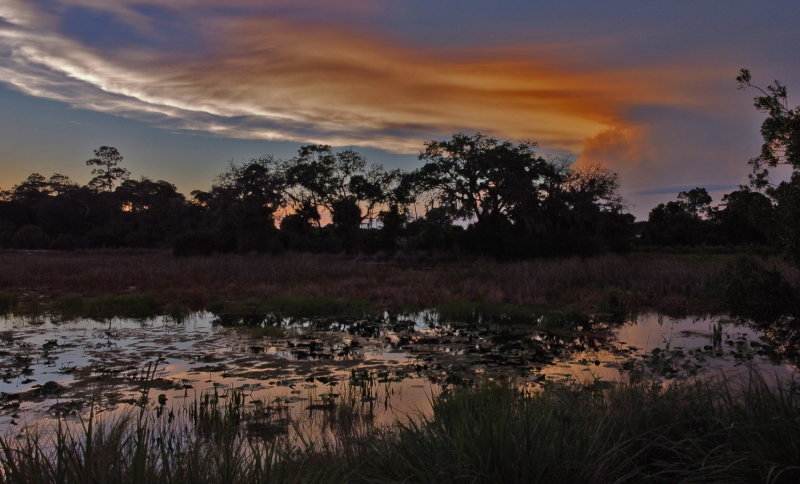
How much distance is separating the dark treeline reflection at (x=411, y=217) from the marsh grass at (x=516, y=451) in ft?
118

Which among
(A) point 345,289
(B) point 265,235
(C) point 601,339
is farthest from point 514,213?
(C) point 601,339

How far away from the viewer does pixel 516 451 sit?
4.13m

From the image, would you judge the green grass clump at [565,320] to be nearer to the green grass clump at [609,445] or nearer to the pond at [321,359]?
the pond at [321,359]

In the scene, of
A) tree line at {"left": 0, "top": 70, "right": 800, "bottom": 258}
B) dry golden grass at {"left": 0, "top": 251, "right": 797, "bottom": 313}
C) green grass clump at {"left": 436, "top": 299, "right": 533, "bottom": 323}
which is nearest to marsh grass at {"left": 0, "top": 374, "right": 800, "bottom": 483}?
green grass clump at {"left": 436, "top": 299, "right": 533, "bottom": 323}

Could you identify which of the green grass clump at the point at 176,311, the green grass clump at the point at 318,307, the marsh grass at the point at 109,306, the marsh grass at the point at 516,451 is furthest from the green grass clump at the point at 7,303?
the marsh grass at the point at 516,451

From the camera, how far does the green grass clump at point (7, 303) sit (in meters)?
17.7

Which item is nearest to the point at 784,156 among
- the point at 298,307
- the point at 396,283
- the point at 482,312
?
the point at 482,312

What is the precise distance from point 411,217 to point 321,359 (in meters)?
48.7

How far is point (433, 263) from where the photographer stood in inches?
1646

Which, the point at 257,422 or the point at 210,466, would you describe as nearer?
the point at 210,466

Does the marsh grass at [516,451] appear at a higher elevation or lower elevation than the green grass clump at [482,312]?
higher

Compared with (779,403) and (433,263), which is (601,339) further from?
(433,263)

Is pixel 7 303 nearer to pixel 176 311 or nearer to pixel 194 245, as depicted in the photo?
pixel 176 311

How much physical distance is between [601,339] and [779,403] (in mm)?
8707
